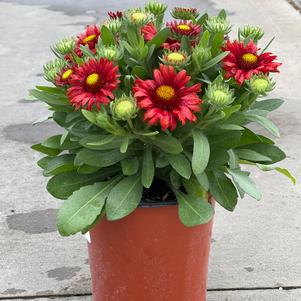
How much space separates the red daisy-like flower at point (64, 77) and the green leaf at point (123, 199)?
39 centimetres

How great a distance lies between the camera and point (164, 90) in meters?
2.21

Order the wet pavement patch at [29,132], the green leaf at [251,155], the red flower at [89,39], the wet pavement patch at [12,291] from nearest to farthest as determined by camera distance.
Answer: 1. the green leaf at [251,155]
2. the red flower at [89,39]
3. the wet pavement patch at [12,291]
4. the wet pavement patch at [29,132]

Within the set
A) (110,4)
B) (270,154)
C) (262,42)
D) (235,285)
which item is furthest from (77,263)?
(110,4)

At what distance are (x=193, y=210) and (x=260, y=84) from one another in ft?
1.57

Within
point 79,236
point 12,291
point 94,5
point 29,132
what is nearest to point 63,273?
point 12,291

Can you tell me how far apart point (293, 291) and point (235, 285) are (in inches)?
10.2

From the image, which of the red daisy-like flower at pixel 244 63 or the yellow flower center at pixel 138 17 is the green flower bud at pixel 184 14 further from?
the red daisy-like flower at pixel 244 63

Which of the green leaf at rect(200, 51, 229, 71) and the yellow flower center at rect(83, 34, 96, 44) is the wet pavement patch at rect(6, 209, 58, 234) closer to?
the yellow flower center at rect(83, 34, 96, 44)

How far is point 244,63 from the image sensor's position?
7.73ft

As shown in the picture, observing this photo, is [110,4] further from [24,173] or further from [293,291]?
[293,291]

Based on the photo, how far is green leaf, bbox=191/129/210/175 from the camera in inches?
88.3

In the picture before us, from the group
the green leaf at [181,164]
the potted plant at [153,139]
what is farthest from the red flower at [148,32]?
the green leaf at [181,164]

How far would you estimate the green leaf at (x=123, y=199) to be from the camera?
2340 millimetres

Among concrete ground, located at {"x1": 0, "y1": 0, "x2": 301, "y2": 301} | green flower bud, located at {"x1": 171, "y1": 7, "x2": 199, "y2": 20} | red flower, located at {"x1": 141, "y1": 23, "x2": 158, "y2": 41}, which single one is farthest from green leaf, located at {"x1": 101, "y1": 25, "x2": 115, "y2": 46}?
concrete ground, located at {"x1": 0, "y1": 0, "x2": 301, "y2": 301}
